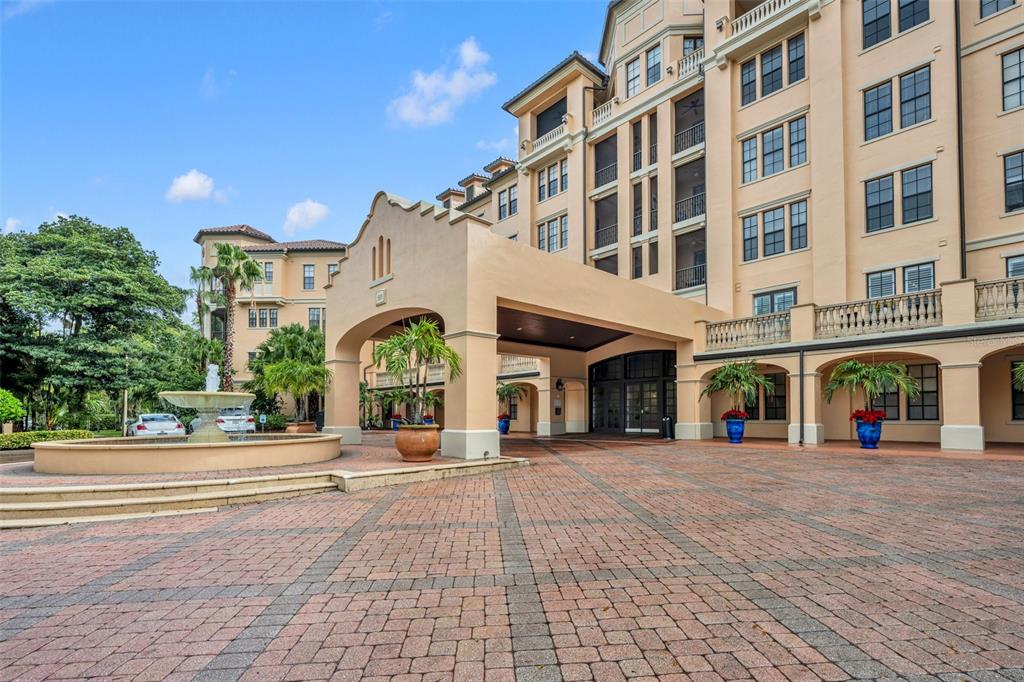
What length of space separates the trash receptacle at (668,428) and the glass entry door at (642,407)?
1653 millimetres

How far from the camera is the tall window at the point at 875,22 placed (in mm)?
19656

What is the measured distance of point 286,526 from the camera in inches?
280

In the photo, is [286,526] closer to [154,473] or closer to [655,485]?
[154,473]

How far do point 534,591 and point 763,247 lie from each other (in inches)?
835

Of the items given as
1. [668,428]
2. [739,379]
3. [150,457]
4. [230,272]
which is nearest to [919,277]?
[739,379]

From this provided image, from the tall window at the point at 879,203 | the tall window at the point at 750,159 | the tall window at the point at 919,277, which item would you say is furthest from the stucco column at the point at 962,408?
the tall window at the point at 750,159

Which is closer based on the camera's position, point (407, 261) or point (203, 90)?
point (203, 90)

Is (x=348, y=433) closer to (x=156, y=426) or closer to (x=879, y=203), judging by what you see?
(x=156, y=426)

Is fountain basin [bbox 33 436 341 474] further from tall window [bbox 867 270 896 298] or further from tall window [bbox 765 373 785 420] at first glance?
tall window [bbox 867 270 896 298]

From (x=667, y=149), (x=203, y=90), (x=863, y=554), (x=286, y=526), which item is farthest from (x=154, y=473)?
(x=667, y=149)

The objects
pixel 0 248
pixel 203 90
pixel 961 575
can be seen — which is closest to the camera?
pixel 961 575

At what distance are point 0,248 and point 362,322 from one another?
17.5 metres

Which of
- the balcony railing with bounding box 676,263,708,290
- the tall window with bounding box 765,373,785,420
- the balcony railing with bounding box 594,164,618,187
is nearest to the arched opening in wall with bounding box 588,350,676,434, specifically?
the balcony railing with bounding box 676,263,708,290

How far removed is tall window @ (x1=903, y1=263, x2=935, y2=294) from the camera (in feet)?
59.6
